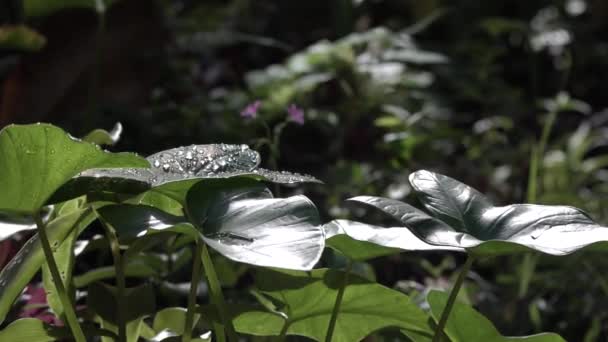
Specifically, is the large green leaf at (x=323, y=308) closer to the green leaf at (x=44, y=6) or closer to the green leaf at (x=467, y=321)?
the green leaf at (x=467, y=321)

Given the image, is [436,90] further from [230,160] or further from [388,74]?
[230,160]

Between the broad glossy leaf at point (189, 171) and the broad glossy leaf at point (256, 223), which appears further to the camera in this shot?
the broad glossy leaf at point (189, 171)

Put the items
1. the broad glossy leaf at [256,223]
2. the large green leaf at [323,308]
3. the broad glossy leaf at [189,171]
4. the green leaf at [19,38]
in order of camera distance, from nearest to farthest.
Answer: the broad glossy leaf at [256,223] → the broad glossy leaf at [189,171] → the large green leaf at [323,308] → the green leaf at [19,38]

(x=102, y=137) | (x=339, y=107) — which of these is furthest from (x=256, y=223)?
(x=339, y=107)

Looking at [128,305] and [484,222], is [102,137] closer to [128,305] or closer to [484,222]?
[128,305]

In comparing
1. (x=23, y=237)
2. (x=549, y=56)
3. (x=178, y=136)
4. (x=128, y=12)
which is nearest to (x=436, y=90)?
(x=549, y=56)

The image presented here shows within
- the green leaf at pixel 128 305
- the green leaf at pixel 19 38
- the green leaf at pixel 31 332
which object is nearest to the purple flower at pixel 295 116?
the green leaf at pixel 128 305
